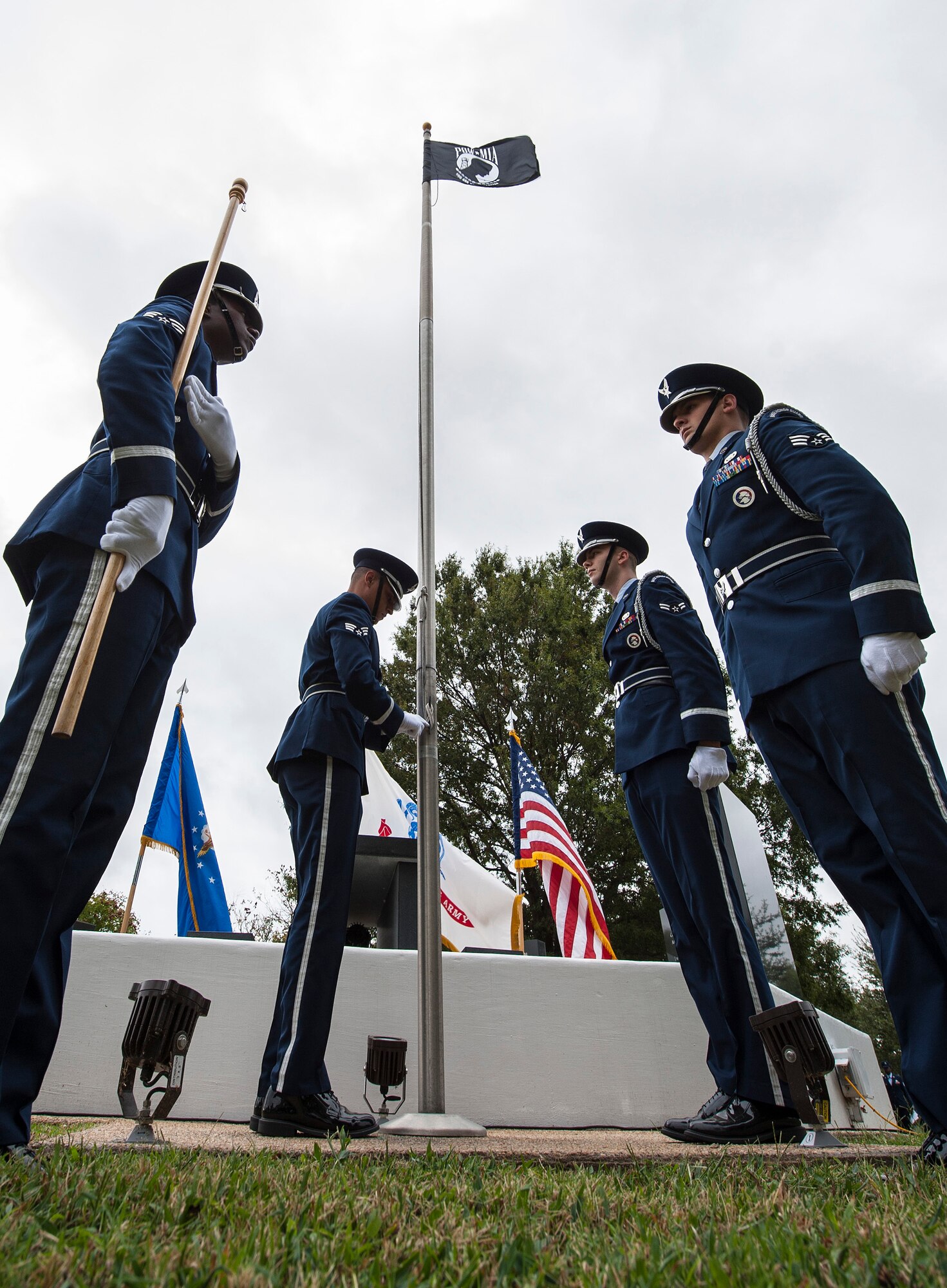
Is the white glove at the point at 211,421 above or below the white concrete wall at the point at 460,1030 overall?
above

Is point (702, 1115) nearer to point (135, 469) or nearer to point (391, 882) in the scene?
point (391, 882)

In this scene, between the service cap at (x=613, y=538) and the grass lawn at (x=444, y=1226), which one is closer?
the grass lawn at (x=444, y=1226)

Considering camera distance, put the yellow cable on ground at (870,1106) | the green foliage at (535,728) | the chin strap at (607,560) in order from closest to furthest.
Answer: the chin strap at (607,560) < the yellow cable on ground at (870,1106) < the green foliage at (535,728)

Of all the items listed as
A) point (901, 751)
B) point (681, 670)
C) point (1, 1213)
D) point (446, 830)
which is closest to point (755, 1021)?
point (901, 751)

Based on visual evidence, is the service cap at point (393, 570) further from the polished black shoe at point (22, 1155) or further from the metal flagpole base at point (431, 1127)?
the polished black shoe at point (22, 1155)

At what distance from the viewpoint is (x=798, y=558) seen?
2.34 m

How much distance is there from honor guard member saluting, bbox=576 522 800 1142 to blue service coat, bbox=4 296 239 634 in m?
1.72

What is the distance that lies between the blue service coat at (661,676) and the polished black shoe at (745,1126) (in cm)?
110

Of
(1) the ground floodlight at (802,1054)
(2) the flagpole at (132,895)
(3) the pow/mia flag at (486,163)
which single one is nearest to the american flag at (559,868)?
(2) the flagpole at (132,895)

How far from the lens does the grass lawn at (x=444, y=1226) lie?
805 mm

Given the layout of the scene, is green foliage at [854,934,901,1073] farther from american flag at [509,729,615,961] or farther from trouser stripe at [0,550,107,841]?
trouser stripe at [0,550,107,841]

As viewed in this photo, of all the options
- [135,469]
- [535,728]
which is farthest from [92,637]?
[535,728]

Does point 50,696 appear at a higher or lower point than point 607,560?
lower

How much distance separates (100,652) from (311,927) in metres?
1.25
